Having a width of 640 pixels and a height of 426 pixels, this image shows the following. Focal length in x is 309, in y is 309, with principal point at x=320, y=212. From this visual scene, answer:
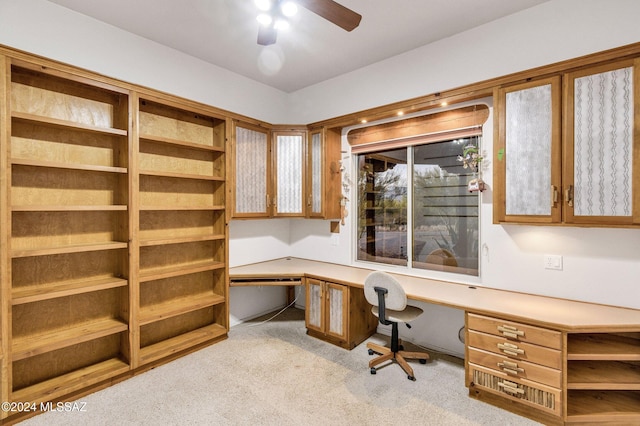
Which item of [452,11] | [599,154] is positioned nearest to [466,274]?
[599,154]

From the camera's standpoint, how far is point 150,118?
2.96 meters

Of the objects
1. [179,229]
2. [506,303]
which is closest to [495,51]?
[506,303]

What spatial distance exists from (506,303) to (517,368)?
0.44m

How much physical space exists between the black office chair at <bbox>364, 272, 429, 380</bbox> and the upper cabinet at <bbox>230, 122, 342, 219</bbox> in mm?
1218

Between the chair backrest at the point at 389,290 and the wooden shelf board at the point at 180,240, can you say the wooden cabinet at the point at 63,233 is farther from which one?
the chair backrest at the point at 389,290

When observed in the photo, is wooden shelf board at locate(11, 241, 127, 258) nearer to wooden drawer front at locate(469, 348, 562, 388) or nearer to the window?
the window

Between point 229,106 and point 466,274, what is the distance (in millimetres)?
3058

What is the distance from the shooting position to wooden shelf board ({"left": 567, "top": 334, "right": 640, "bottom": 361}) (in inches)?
76.5

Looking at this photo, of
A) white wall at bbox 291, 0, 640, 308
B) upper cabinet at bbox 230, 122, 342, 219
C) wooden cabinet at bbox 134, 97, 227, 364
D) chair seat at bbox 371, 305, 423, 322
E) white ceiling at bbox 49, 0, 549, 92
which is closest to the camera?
white wall at bbox 291, 0, 640, 308

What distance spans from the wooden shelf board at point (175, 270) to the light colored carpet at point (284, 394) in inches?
32.0

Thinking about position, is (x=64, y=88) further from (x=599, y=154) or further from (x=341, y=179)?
(x=599, y=154)

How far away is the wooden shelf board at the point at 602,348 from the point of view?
194cm

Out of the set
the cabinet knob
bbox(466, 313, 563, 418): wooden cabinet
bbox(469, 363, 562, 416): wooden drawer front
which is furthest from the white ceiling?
bbox(469, 363, 562, 416): wooden drawer front

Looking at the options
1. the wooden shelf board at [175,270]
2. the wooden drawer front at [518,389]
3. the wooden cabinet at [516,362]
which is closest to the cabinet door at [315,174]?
the wooden shelf board at [175,270]
